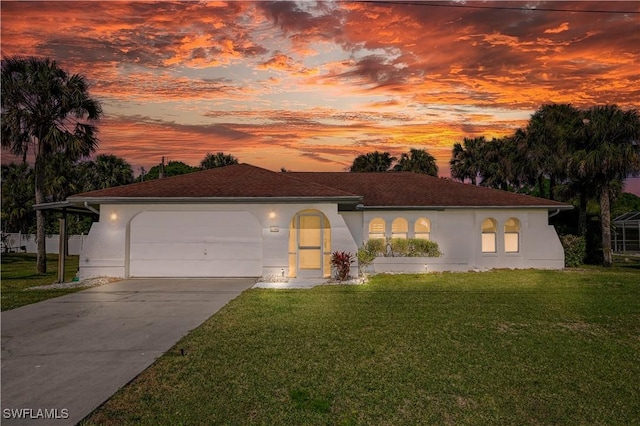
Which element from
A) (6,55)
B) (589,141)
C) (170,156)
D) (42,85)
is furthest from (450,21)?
(170,156)

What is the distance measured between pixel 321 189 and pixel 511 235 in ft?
32.9

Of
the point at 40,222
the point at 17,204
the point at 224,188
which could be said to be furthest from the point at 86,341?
the point at 17,204

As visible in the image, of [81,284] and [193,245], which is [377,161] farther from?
[81,284]

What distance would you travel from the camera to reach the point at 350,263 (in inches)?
571

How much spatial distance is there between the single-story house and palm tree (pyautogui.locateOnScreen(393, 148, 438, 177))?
2398 cm

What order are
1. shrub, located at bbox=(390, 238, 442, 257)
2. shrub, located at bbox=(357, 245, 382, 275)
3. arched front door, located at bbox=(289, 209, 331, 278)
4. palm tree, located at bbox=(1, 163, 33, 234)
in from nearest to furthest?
1. shrub, located at bbox=(357, 245, 382, 275)
2. arched front door, located at bbox=(289, 209, 331, 278)
3. shrub, located at bbox=(390, 238, 442, 257)
4. palm tree, located at bbox=(1, 163, 33, 234)

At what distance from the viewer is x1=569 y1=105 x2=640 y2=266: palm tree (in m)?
22.0

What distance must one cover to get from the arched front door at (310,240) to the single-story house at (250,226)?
0.04 m

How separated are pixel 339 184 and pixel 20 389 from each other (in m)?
17.3

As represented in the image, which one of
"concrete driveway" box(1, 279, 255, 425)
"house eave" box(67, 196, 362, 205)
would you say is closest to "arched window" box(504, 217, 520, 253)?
"house eave" box(67, 196, 362, 205)

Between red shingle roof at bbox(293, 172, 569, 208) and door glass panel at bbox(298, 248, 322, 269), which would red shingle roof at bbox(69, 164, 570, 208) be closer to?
red shingle roof at bbox(293, 172, 569, 208)

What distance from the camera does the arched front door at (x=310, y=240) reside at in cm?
1552

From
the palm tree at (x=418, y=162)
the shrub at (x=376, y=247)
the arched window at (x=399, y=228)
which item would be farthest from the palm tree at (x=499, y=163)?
the shrub at (x=376, y=247)

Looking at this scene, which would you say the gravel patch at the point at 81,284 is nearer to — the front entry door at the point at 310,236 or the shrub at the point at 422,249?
the front entry door at the point at 310,236
